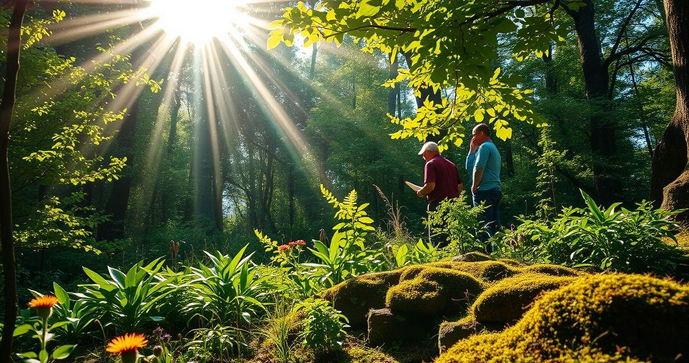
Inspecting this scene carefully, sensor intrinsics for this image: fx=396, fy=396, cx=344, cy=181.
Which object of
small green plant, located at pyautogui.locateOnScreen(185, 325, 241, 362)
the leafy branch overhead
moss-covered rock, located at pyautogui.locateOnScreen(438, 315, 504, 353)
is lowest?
small green plant, located at pyautogui.locateOnScreen(185, 325, 241, 362)

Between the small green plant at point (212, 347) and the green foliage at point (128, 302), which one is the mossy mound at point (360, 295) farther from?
the green foliage at point (128, 302)

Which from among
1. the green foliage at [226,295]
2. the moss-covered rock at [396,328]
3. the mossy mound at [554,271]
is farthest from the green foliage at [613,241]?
the green foliage at [226,295]

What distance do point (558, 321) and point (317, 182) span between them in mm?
23023

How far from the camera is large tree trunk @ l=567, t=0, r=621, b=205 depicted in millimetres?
10367

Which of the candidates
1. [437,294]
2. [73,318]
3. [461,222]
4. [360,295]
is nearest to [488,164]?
[461,222]

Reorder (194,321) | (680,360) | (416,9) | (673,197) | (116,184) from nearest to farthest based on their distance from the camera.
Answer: (680,360) < (416,9) < (194,321) < (673,197) < (116,184)

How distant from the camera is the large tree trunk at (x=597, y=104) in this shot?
34.0ft

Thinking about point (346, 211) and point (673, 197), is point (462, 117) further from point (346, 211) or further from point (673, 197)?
point (673, 197)

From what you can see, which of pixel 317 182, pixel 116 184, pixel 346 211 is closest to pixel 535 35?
pixel 346 211

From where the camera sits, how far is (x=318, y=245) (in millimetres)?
4066

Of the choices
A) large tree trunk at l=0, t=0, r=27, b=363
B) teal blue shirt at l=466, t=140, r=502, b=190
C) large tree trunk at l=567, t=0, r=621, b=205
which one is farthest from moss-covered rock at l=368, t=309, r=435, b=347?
large tree trunk at l=567, t=0, r=621, b=205

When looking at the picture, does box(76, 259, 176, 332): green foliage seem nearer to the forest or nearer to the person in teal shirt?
the forest

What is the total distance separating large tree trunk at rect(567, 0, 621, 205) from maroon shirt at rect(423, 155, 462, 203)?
23.6ft

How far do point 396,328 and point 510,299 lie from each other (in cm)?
86
